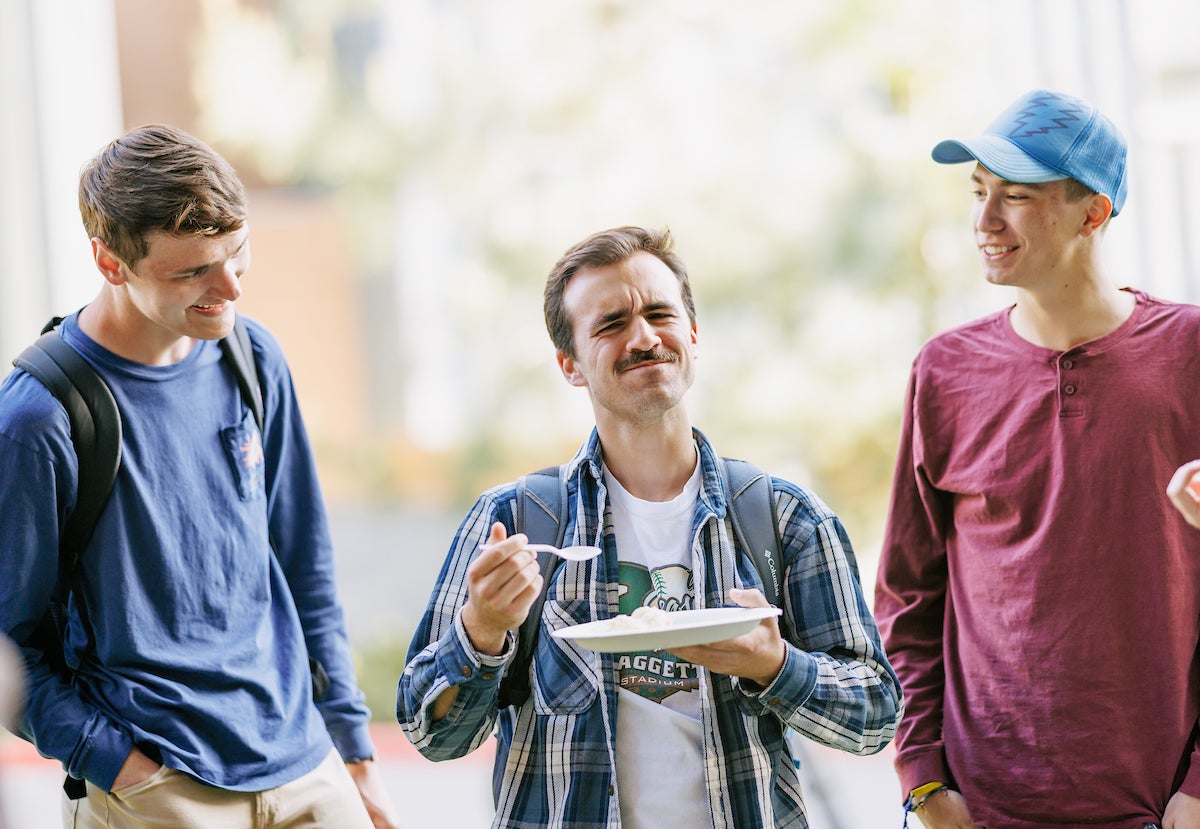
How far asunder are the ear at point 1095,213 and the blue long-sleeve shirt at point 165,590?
1.53 m

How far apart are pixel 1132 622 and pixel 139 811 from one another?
65.7 inches

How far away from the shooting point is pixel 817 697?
1.90 meters

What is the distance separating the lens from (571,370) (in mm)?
2279

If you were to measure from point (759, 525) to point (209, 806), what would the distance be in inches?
41.1

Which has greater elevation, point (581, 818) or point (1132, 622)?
point (1132, 622)

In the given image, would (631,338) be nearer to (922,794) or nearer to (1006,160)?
(1006,160)

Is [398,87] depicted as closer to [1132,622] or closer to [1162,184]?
[1162,184]

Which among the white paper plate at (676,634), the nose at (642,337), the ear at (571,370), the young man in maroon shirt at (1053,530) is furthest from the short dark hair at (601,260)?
the white paper plate at (676,634)

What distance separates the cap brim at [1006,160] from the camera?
7.22 ft

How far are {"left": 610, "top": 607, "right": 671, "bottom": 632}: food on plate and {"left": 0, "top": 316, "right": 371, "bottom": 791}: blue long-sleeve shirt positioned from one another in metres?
0.78

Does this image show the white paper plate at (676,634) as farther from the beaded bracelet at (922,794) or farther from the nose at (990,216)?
the nose at (990,216)

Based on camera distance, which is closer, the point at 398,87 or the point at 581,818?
the point at 581,818

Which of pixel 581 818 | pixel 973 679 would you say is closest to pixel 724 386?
pixel 973 679

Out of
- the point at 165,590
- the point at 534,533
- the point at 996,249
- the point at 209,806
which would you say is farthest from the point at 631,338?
the point at 209,806
